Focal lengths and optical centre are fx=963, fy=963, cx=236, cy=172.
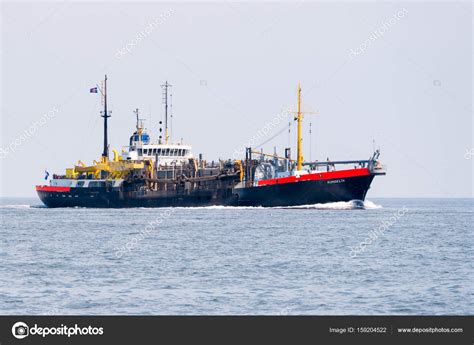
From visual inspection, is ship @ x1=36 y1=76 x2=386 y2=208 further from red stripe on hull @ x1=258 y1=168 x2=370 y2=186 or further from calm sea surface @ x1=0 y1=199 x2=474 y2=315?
calm sea surface @ x1=0 y1=199 x2=474 y2=315

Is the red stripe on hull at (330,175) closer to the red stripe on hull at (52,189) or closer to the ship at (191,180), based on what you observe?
the ship at (191,180)

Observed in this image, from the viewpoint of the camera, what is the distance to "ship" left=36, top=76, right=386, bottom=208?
10600 centimetres

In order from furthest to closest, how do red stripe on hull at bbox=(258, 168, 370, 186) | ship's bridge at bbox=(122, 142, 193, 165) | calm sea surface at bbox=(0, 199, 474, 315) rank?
1. ship's bridge at bbox=(122, 142, 193, 165)
2. red stripe on hull at bbox=(258, 168, 370, 186)
3. calm sea surface at bbox=(0, 199, 474, 315)

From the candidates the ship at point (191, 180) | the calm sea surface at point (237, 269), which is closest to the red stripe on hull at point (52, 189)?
the ship at point (191, 180)

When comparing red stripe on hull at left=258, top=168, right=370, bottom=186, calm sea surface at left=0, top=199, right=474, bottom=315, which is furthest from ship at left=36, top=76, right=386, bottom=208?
calm sea surface at left=0, top=199, right=474, bottom=315

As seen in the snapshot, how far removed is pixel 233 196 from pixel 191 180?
238 inches

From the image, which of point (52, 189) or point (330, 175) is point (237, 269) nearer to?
point (330, 175)

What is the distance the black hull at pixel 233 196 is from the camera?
4168 inches

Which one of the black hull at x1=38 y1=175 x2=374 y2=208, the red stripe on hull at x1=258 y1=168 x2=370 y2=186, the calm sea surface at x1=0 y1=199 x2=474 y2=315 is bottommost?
the calm sea surface at x1=0 y1=199 x2=474 y2=315

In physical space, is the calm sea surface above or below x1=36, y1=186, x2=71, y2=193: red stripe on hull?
below

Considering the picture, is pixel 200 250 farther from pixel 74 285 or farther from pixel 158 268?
pixel 74 285

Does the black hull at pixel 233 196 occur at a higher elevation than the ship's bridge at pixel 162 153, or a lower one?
lower

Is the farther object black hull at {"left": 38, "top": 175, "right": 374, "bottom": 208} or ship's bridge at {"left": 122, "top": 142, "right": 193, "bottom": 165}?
ship's bridge at {"left": 122, "top": 142, "right": 193, "bottom": 165}

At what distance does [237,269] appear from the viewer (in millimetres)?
45125
